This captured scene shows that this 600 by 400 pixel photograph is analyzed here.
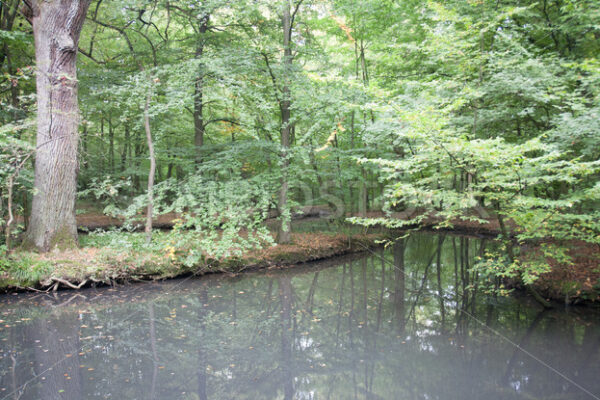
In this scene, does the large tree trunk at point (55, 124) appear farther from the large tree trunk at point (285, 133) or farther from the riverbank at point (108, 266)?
the large tree trunk at point (285, 133)

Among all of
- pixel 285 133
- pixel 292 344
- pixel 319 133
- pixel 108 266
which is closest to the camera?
pixel 292 344

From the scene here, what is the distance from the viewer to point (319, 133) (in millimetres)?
11969

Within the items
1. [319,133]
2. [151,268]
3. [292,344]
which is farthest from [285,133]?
[292,344]

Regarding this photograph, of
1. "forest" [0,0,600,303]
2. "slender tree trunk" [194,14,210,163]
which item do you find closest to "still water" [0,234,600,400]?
"forest" [0,0,600,303]

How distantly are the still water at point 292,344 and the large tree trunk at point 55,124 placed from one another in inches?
63.8

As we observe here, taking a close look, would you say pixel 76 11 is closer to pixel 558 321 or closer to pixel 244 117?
pixel 244 117

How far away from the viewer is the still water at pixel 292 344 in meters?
4.02

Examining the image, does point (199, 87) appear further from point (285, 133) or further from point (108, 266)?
point (108, 266)

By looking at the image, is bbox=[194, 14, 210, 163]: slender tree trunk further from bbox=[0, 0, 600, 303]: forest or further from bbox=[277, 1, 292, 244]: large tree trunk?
bbox=[277, 1, 292, 244]: large tree trunk

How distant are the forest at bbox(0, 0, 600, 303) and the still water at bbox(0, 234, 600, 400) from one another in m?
0.92

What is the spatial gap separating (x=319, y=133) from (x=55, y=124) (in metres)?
7.11

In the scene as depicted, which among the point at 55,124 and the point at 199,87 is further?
the point at 199,87

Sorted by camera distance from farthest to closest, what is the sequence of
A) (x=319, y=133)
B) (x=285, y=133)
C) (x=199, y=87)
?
(x=319, y=133)
(x=285, y=133)
(x=199, y=87)

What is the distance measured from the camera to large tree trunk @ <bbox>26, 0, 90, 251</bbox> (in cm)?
804
